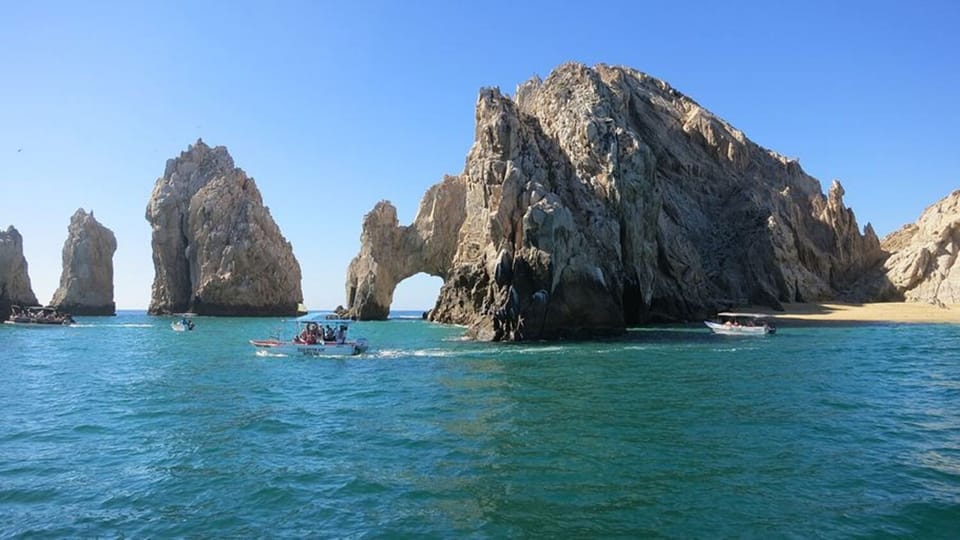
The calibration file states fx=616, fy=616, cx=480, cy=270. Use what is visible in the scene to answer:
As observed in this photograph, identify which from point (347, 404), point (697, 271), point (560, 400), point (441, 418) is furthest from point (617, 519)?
point (697, 271)

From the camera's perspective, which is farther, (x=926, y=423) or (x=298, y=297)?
(x=298, y=297)

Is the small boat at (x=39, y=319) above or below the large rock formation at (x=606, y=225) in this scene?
below

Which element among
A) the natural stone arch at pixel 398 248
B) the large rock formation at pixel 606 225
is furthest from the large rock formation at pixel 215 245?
the large rock formation at pixel 606 225

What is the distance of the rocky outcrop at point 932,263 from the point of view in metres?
75.3

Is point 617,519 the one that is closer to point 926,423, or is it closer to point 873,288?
point 926,423

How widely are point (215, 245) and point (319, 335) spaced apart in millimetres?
77959

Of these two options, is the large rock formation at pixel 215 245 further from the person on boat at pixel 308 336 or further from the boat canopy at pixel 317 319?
the person on boat at pixel 308 336

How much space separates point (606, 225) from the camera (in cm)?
5597

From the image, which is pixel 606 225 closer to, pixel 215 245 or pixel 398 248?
pixel 398 248

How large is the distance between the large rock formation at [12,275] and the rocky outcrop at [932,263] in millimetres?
125031

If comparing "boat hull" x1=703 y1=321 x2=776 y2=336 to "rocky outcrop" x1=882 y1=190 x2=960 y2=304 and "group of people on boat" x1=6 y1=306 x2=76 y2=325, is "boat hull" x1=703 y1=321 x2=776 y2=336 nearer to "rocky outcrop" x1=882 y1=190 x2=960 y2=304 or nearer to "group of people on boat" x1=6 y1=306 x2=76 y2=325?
"rocky outcrop" x1=882 y1=190 x2=960 y2=304

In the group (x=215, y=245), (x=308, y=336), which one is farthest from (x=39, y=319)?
(x=308, y=336)

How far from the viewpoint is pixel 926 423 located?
1741cm

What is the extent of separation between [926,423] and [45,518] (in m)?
21.5
